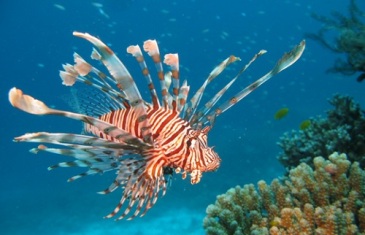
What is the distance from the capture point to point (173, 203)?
1266 cm

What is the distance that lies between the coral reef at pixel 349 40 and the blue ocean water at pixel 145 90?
0.74m

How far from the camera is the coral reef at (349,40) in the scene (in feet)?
16.2

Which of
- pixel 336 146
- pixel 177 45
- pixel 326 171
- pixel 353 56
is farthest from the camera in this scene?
pixel 177 45

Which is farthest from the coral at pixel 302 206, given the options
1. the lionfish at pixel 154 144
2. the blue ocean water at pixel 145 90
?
the blue ocean water at pixel 145 90

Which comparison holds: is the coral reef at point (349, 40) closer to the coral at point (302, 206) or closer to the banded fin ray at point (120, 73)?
the coral at point (302, 206)

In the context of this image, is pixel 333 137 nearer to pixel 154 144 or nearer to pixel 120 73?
pixel 154 144

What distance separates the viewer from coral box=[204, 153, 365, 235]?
2.52m

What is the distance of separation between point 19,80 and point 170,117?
5044cm

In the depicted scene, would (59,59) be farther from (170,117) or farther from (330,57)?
(170,117)

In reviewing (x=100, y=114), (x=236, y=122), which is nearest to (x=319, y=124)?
(x=100, y=114)

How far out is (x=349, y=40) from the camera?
4934mm

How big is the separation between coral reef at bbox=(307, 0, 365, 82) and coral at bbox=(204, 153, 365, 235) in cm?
252

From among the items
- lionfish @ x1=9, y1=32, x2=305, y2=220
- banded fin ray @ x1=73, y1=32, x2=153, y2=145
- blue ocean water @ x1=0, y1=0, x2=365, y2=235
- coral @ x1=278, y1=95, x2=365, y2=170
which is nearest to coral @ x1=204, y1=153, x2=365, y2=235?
lionfish @ x1=9, y1=32, x2=305, y2=220

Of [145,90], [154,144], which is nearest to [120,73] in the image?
[154,144]
